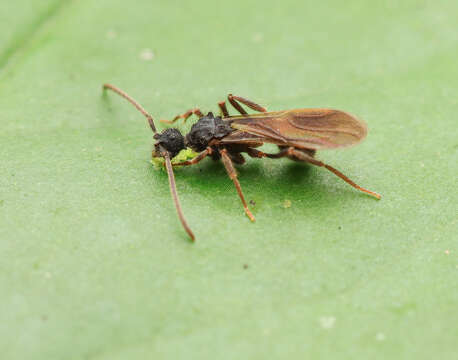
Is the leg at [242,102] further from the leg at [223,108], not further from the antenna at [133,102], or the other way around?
the antenna at [133,102]

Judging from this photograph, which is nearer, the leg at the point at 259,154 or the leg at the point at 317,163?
the leg at the point at 317,163

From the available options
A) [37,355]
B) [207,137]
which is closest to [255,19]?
[207,137]

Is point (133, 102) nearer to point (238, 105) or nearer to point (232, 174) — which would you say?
point (238, 105)

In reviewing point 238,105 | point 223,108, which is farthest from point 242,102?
point 223,108

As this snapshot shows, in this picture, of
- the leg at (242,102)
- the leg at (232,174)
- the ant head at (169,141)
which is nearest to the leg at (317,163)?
the leg at (232,174)

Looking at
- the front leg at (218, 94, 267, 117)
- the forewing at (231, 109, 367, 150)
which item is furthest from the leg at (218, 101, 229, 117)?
the forewing at (231, 109, 367, 150)

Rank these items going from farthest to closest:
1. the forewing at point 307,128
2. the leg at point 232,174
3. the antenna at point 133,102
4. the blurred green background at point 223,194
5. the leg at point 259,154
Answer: the antenna at point 133,102 → the leg at point 259,154 → the forewing at point 307,128 → the leg at point 232,174 → the blurred green background at point 223,194
